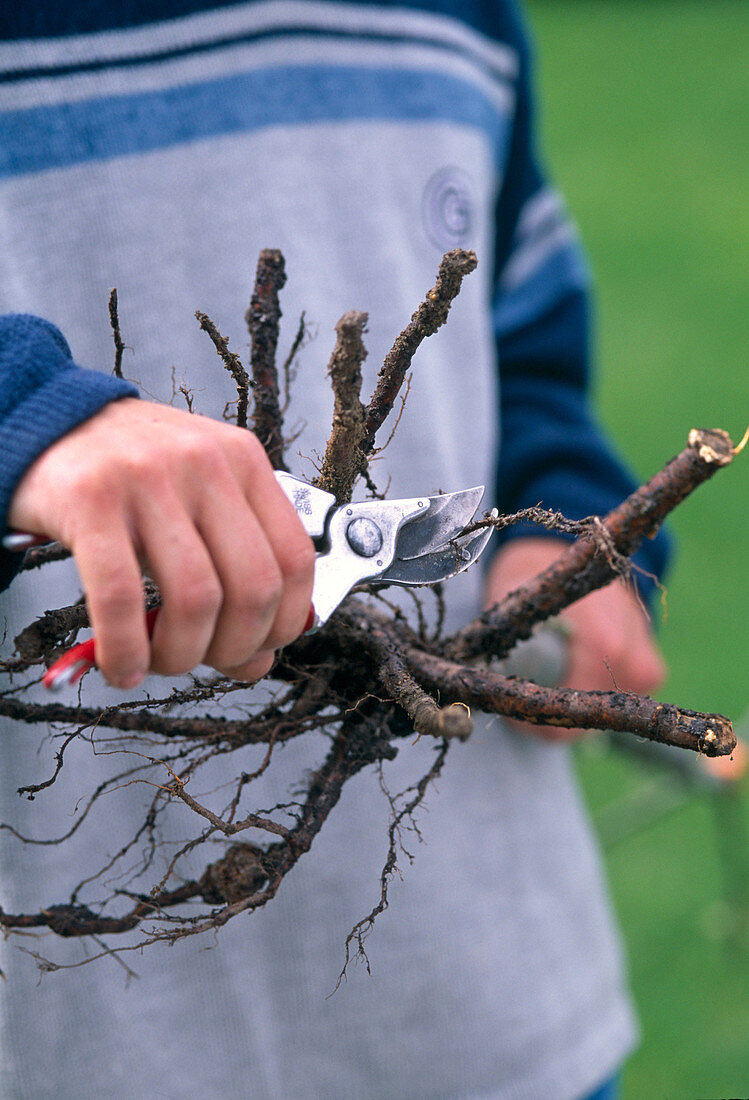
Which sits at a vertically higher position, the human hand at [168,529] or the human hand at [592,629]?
the human hand at [168,529]

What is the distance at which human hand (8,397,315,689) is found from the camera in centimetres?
38

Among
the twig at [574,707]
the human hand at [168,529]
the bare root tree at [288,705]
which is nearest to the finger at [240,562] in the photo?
the human hand at [168,529]

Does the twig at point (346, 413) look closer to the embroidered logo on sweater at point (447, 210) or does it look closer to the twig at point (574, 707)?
the twig at point (574, 707)

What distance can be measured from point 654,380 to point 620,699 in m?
3.85

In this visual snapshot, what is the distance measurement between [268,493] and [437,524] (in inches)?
6.0

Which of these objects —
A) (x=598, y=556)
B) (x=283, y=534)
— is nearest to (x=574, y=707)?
(x=598, y=556)

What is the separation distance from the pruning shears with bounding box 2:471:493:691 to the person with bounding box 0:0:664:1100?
67 mm

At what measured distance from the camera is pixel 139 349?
2.12 ft

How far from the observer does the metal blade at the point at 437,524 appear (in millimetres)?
548

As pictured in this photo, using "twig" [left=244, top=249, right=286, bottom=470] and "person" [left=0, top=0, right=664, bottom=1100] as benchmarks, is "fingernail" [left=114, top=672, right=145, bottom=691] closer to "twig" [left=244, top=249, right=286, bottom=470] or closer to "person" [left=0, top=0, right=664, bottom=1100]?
"person" [left=0, top=0, right=664, bottom=1100]

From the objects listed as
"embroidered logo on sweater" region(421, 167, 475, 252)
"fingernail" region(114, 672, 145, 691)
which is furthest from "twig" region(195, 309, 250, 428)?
"embroidered logo on sweater" region(421, 167, 475, 252)

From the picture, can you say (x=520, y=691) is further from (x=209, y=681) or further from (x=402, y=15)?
(x=402, y=15)

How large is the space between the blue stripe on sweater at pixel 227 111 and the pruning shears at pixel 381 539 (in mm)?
374

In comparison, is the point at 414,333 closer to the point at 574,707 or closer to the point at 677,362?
the point at 574,707
